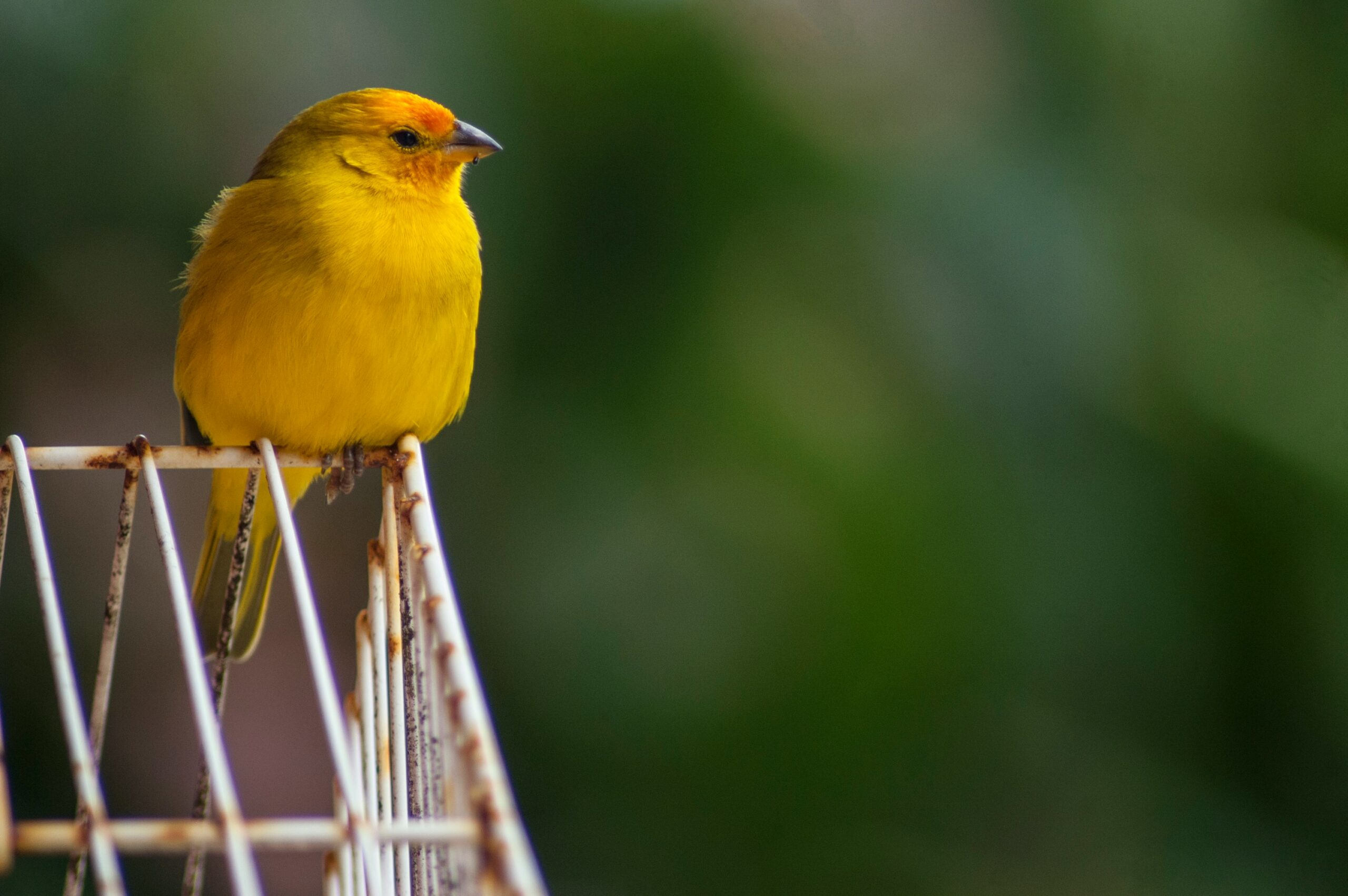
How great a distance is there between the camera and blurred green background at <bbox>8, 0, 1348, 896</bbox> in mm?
1995

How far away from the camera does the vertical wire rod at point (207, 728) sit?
580 millimetres

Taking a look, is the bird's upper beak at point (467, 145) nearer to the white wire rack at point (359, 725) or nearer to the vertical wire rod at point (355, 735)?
the white wire rack at point (359, 725)

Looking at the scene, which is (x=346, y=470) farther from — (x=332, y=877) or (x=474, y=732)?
(x=474, y=732)

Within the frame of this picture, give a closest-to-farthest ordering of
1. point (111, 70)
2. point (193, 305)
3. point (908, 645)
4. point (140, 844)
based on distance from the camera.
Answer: point (140, 844)
point (193, 305)
point (111, 70)
point (908, 645)

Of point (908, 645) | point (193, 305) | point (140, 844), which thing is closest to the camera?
point (140, 844)

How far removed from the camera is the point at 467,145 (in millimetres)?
1435

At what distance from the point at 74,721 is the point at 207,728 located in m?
0.06

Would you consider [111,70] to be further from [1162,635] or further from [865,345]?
[1162,635]

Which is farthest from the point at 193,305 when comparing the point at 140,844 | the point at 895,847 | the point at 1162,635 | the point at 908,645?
the point at 1162,635

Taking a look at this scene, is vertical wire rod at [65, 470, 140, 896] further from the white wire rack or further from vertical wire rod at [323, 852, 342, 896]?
vertical wire rod at [323, 852, 342, 896]

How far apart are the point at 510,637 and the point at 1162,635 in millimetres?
1063

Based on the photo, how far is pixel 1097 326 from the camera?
2.06 m

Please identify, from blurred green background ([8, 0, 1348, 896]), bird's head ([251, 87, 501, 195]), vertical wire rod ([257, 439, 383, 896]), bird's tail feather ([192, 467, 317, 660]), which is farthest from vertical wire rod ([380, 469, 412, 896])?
blurred green background ([8, 0, 1348, 896])

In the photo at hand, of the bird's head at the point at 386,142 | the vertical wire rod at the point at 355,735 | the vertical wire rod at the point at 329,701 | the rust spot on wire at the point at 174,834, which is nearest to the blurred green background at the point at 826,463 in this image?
the bird's head at the point at 386,142
